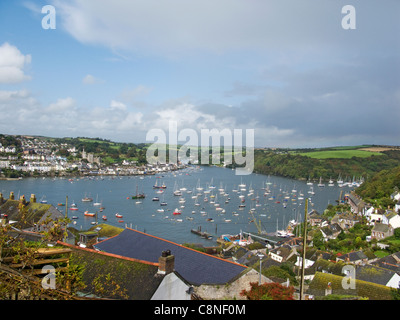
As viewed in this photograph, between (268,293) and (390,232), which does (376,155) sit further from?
(268,293)

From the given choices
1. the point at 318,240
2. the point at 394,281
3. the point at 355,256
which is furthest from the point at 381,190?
the point at 394,281

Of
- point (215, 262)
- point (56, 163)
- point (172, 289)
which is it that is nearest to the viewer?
point (172, 289)

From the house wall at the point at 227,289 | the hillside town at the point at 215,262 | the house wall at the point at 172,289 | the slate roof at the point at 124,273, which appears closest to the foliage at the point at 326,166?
the hillside town at the point at 215,262

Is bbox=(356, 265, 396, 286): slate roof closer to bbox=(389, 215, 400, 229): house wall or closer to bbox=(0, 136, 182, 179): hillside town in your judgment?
bbox=(389, 215, 400, 229): house wall

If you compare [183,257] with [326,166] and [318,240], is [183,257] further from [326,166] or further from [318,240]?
[326,166]

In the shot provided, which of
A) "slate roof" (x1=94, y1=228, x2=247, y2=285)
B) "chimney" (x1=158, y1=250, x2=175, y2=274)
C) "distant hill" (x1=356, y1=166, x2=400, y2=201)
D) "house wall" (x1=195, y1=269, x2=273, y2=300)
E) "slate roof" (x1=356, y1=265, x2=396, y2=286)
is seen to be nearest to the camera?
"chimney" (x1=158, y1=250, x2=175, y2=274)

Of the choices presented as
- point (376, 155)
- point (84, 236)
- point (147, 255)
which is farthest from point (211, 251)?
point (376, 155)

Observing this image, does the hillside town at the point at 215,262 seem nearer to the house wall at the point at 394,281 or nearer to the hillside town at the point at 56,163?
the house wall at the point at 394,281

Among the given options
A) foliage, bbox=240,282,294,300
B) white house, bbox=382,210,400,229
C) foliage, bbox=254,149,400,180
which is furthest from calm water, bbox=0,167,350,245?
foliage, bbox=240,282,294,300
